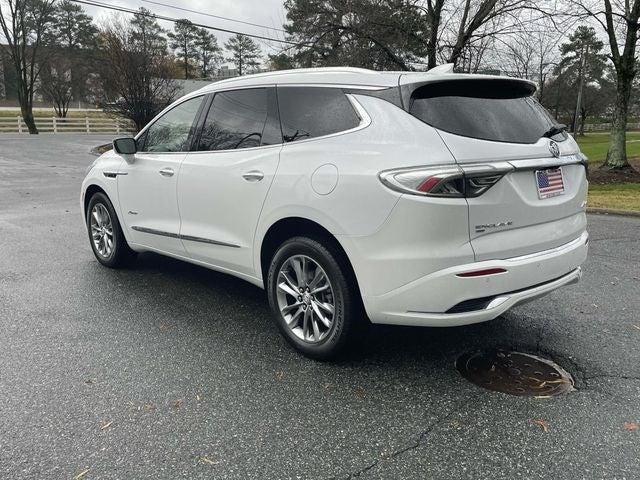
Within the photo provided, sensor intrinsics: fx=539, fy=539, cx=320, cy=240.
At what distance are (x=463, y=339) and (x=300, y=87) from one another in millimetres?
2123

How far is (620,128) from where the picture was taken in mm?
15617

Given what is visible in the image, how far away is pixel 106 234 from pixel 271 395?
11.0 feet

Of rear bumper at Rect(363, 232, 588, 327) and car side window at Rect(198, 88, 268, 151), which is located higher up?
car side window at Rect(198, 88, 268, 151)

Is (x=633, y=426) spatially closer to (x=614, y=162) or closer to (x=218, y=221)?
(x=218, y=221)

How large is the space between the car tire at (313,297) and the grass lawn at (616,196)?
801cm

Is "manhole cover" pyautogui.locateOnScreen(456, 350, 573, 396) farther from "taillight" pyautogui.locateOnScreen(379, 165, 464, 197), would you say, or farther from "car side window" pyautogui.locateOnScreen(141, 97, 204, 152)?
"car side window" pyautogui.locateOnScreen(141, 97, 204, 152)

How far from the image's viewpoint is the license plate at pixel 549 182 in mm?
3182

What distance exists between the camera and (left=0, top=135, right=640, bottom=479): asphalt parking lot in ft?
8.21

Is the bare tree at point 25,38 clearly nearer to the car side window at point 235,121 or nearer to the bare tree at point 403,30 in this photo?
the bare tree at point 403,30

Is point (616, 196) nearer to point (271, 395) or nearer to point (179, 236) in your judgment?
point (179, 236)

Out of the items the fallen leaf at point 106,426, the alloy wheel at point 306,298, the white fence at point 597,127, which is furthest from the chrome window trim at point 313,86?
the white fence at point 597,127

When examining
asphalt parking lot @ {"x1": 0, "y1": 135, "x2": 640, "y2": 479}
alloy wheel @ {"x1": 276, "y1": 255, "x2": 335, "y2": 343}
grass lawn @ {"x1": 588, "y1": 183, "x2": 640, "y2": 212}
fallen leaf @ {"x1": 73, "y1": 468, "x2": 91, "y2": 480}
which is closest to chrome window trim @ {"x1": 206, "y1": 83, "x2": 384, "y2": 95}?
→ alloy wheel @ {"x1": 276, "y1": 255, "x2": 335, "y2": 343}

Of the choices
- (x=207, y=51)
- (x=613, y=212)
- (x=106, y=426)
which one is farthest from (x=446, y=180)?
(x=207, y=51)

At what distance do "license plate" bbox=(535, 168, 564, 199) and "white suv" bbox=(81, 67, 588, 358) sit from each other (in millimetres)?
13
